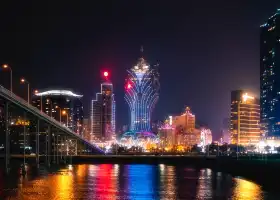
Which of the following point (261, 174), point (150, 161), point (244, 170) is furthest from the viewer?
point (150, 161)

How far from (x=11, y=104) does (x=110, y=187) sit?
100.0ft

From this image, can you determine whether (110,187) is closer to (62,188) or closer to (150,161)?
(62,188)

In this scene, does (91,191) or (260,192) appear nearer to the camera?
(91,191)

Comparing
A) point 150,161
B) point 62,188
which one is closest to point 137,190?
point 62,188

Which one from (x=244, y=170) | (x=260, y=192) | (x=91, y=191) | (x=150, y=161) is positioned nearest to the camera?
(x=91, y=191)

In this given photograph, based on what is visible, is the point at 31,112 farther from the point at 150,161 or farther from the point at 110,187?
the point at 150,161

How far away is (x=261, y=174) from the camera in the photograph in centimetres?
7825

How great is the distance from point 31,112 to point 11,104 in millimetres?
10460

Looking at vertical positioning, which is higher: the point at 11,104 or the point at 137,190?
the point at 11,104

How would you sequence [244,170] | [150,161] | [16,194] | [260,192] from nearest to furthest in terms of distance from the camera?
1. [16,194]
2. [260,192]
3. [244,170]
4. [150,161]

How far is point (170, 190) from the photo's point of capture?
54.1m

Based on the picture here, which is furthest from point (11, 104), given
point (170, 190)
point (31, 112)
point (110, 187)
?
point (170, 190)

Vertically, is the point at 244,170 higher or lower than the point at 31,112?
lower

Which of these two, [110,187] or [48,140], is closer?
[110,187]
